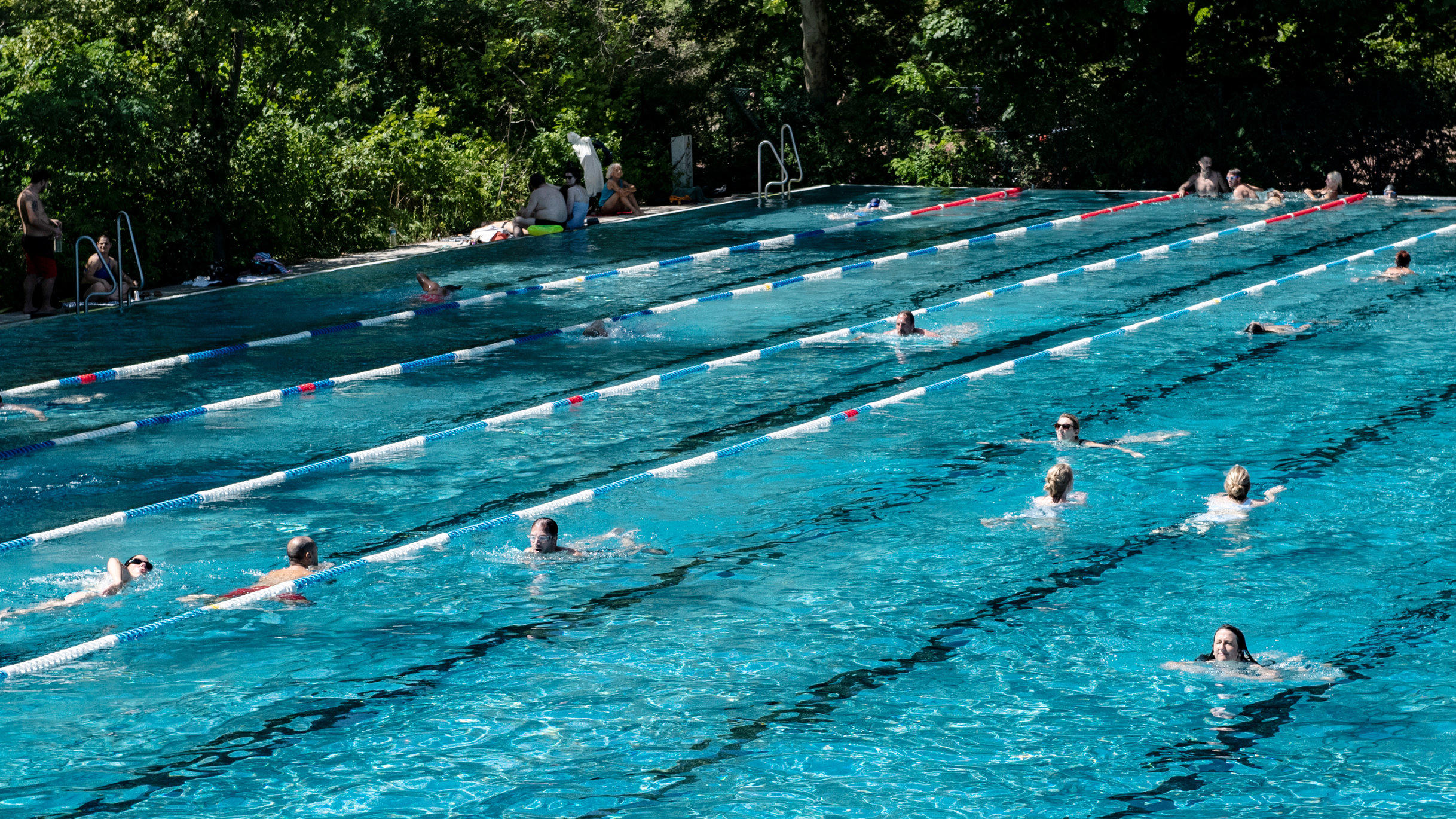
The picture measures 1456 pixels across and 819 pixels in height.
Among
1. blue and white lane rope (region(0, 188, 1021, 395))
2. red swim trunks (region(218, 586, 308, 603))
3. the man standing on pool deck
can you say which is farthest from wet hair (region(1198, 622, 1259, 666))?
the man standing on pool deck

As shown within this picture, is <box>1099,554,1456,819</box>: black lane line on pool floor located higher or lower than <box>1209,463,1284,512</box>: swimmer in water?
lower

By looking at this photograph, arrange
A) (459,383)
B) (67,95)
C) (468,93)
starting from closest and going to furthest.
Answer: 1. (459,383)
2. (67,95)
3. (468,93)

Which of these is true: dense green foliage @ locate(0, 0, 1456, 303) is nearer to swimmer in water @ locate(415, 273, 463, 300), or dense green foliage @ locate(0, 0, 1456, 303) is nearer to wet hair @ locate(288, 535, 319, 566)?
swimmer in water @ locate(415, 273, 463, 300)

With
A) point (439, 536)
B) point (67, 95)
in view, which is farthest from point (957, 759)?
point (67, 95)

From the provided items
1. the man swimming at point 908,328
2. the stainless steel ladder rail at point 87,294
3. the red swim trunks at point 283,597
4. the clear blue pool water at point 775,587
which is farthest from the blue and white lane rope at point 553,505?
the stainless steel ladder rail at point 87,294

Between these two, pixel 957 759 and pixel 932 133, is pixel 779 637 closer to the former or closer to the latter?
pixel 957 759

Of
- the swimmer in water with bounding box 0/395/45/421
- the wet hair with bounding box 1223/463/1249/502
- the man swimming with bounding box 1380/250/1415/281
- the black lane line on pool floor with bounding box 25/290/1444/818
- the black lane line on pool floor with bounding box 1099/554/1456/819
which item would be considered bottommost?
the black lane line on pool floor with bounding box 1099/554/1456/819

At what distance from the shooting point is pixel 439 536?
29.8ft

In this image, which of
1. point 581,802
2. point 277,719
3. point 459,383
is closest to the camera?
point 581,802

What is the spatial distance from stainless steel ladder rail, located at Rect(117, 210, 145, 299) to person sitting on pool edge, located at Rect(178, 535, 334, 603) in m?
8.56

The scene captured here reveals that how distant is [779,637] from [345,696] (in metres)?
2.18

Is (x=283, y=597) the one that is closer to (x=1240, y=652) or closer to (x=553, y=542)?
(x=553, y=542)

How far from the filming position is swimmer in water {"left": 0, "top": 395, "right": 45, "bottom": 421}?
12.1 meters

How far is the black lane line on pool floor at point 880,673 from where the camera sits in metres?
6.23
